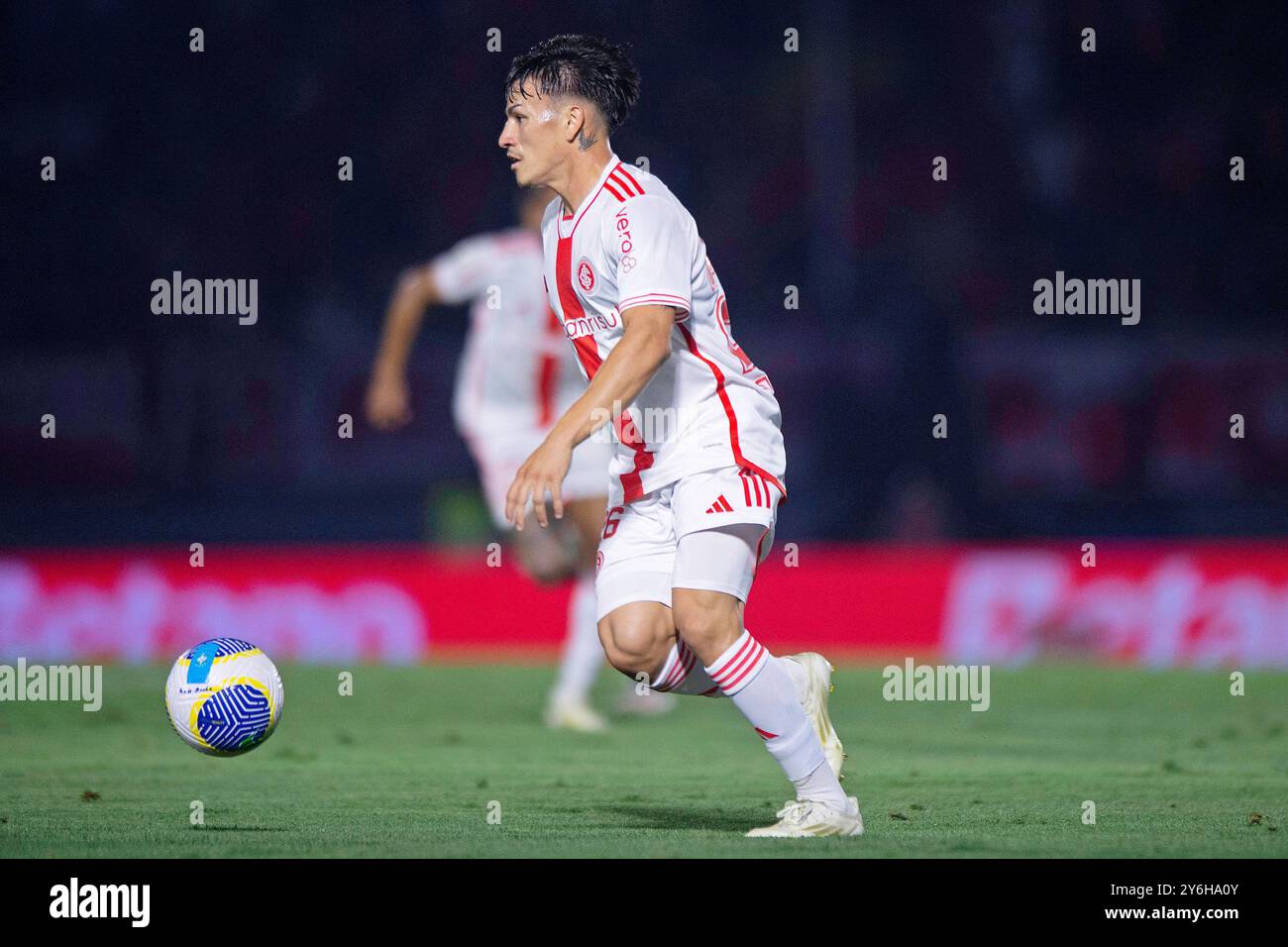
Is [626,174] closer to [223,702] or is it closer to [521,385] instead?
[223,702]

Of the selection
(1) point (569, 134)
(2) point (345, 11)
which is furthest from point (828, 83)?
(1) point (569, 134)

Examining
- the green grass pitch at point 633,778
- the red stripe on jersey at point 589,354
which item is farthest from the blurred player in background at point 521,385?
the red stripe on jersey at point 589,354

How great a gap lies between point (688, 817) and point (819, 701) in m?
0.55

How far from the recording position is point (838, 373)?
15875 mm

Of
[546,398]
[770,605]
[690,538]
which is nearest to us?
[690,538]

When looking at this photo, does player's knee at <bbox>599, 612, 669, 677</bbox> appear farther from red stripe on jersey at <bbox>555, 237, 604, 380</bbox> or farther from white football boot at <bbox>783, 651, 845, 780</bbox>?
red stripe on jersey at <bbox>555, 237, 604, 380</bbox>

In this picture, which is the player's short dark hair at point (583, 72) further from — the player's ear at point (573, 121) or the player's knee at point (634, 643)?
the player's knee at point (634, 643)

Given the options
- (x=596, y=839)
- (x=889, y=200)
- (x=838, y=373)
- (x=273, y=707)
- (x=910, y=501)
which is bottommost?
(x=596, y=839)

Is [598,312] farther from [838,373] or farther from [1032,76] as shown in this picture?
[1032,76]

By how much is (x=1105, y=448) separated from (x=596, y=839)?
12.6 metres

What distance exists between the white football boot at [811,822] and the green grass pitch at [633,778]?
100 mm

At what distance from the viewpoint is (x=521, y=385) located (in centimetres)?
886

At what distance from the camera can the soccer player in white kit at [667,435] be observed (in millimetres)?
4574

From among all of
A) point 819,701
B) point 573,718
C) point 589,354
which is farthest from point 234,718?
point 573,718
